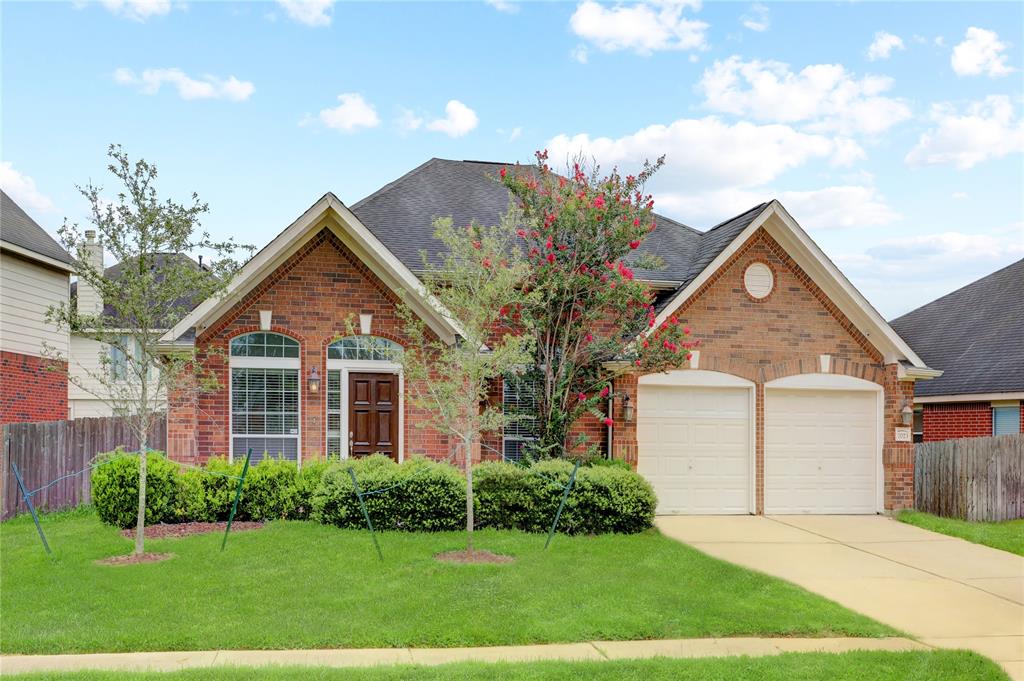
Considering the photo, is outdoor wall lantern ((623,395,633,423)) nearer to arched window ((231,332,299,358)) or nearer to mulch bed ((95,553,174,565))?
arched window ((231,332,299,358))

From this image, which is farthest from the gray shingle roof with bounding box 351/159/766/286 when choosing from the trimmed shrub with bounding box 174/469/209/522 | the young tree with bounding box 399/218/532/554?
the trimmed shrub with bounding box 174/469/209/522

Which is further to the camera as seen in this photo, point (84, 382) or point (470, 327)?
point (84, 382)

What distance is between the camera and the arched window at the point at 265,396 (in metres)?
14.7

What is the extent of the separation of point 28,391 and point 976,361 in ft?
78.0

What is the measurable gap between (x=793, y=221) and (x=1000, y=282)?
13552 mm

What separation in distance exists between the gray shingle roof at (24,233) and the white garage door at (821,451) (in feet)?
54.2

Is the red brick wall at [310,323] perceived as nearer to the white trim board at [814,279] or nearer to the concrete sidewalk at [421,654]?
the white trim board at [814,279]

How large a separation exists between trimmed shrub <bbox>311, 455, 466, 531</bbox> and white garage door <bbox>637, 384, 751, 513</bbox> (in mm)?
4363

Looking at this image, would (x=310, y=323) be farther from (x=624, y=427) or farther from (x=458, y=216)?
(x=624, y=427)

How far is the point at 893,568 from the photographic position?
11383mm

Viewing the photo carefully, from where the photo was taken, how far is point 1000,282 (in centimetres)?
2539

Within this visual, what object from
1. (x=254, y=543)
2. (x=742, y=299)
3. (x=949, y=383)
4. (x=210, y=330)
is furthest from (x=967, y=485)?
(x=210, y=330)

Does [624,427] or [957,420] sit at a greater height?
[624,427]

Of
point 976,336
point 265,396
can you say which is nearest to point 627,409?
point 265,396
